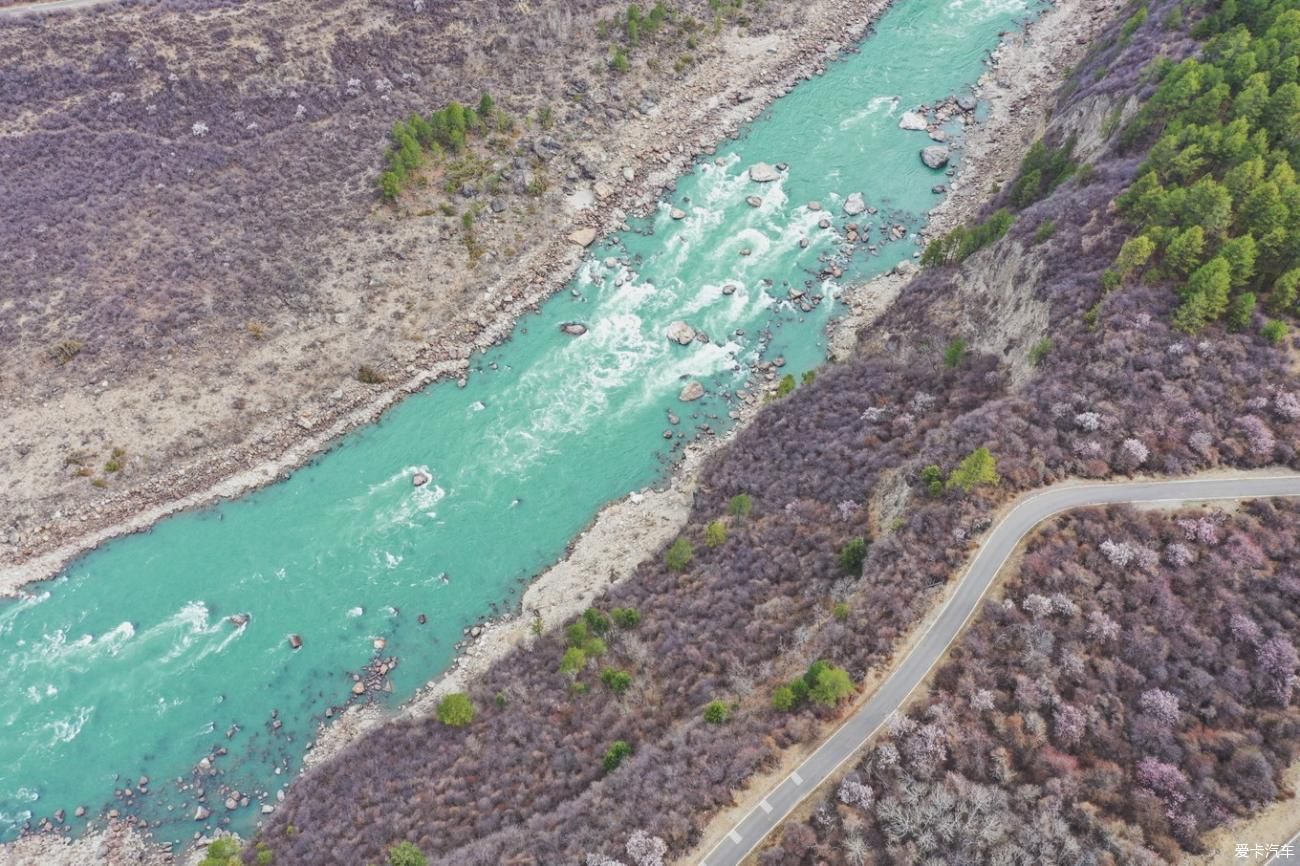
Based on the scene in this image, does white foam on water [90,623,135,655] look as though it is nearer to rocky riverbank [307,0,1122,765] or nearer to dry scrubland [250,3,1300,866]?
rocky riverbank [307,0,1122,765]

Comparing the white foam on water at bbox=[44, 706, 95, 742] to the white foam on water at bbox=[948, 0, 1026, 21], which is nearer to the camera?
the white foam on water at bbox=[44, 706, 95, 742]

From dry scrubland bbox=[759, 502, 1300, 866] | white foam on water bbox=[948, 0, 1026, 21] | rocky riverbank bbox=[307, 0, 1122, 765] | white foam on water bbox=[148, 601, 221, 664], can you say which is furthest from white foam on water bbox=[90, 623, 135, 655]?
white foam on water bbox=[948, 0, 1026, 21]

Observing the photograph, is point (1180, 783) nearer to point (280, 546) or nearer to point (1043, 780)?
point (1043, 780)

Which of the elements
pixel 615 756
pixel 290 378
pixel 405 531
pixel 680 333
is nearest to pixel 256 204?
pixel 290 378

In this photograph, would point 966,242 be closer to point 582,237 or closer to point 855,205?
point 855,205

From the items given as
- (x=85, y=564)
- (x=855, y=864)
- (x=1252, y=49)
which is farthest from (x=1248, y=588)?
(x=85, y=564)

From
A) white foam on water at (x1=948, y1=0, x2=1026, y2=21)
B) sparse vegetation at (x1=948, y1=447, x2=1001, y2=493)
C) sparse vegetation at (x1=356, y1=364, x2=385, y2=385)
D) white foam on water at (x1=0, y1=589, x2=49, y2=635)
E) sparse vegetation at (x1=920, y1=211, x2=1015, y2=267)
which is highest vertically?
white foam on water at (x1=948, y1=0, x2=1026, y2=21)
